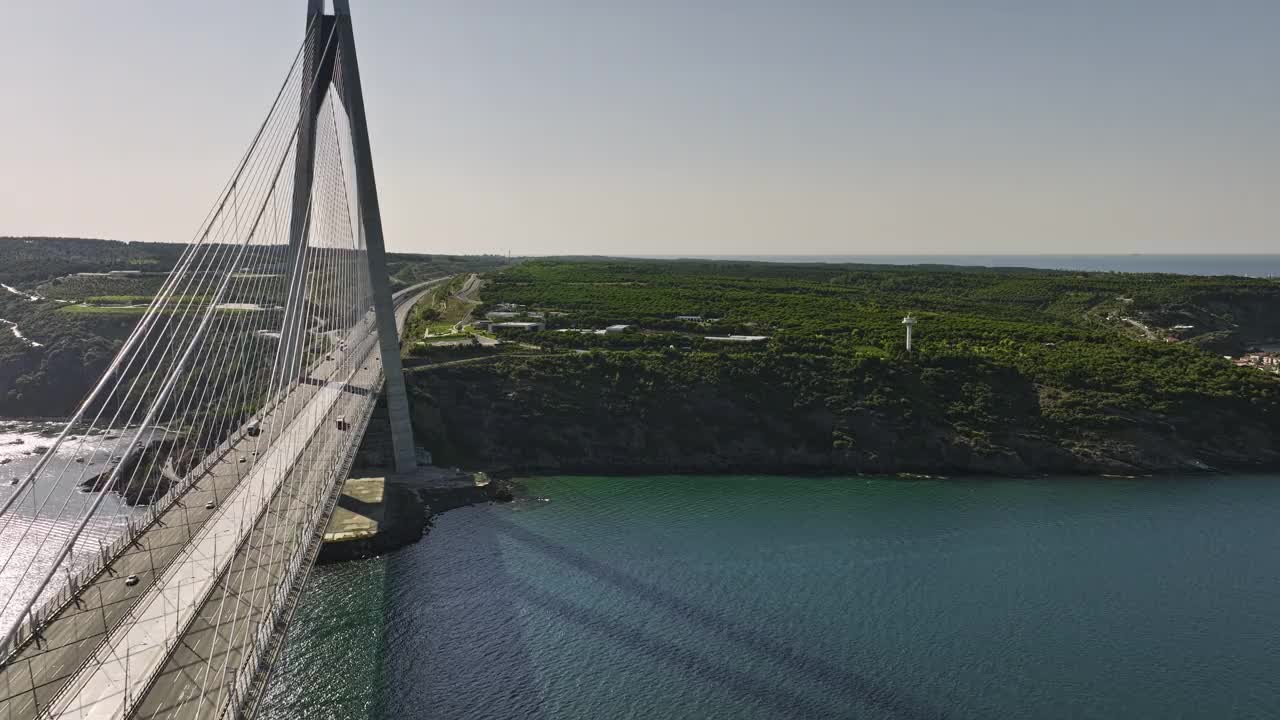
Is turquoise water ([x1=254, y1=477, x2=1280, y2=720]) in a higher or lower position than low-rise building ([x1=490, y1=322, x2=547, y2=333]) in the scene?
lower

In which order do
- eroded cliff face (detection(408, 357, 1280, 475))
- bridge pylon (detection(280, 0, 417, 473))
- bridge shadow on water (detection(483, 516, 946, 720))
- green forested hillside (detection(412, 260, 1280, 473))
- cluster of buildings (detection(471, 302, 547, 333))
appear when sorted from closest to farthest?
1. bridge shadow on water (detection(483, 516, 946, 720))
2. bridge pylon (detection(280, 0, 417, 473))
3. eroded cliff face (detection(408, 357, 1280, 475))
4. green forested hillside (detection(412, 260, 1280, 473))
5. cluster of buildings (detection(471, 302, 547, 333))

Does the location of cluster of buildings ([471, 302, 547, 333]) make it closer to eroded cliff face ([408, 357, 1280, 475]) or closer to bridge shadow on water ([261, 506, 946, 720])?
eroded cliff face ([408, 357, 1280, 475])

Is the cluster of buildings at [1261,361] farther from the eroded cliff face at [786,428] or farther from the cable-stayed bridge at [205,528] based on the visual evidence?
the cable-stayed bridge at [205,528]

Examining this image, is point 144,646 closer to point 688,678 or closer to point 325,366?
point 688,678

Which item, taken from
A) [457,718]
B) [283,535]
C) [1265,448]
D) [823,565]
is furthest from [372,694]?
[1265,448]

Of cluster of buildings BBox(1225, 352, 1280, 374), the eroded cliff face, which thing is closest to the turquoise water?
the eroded cliff face
